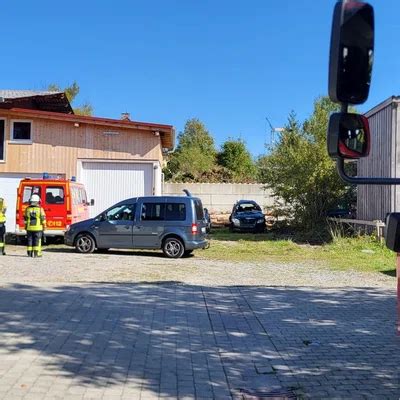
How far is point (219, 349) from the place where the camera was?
6508 millimetres

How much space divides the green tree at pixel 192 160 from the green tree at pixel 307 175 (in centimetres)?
1815

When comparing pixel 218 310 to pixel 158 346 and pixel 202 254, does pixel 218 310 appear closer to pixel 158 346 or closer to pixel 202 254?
pixel 158 346

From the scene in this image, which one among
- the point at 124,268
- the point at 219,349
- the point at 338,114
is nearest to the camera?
the point at 338,114

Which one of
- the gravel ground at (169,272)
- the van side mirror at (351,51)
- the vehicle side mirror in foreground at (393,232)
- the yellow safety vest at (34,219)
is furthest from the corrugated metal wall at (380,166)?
the van side mirror at (351,51)

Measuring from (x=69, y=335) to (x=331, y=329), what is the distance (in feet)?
10.9

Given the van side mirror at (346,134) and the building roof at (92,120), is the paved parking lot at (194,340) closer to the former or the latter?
the van side mirror at (346,134)

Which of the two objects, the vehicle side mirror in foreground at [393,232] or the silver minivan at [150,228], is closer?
the vehicle side mirror in foreground at [393,232]

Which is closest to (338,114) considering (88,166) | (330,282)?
(330,282)

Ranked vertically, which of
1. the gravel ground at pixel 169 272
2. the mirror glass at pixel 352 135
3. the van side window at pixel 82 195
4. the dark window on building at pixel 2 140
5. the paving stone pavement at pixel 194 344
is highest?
the dark window on building at pixel 2 140

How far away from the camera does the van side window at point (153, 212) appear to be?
16.4 metres

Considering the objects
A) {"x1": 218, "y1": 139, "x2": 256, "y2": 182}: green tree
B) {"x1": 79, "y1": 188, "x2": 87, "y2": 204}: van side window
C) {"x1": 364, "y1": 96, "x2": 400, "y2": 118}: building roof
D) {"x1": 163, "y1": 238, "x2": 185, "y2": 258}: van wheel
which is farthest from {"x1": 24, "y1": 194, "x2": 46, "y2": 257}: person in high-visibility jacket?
{"x1": 218, "y1": 139, "x2": 256, "y2": 182}: green tree

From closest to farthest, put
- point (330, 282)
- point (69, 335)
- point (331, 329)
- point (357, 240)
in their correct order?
1. point (69, 335)
2. point (331, 329)
3. point (330, 282)
4. point (357, 240)

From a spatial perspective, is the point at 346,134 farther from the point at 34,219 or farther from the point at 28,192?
the point at 28,192

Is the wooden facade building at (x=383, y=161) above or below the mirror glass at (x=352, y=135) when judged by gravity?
above
